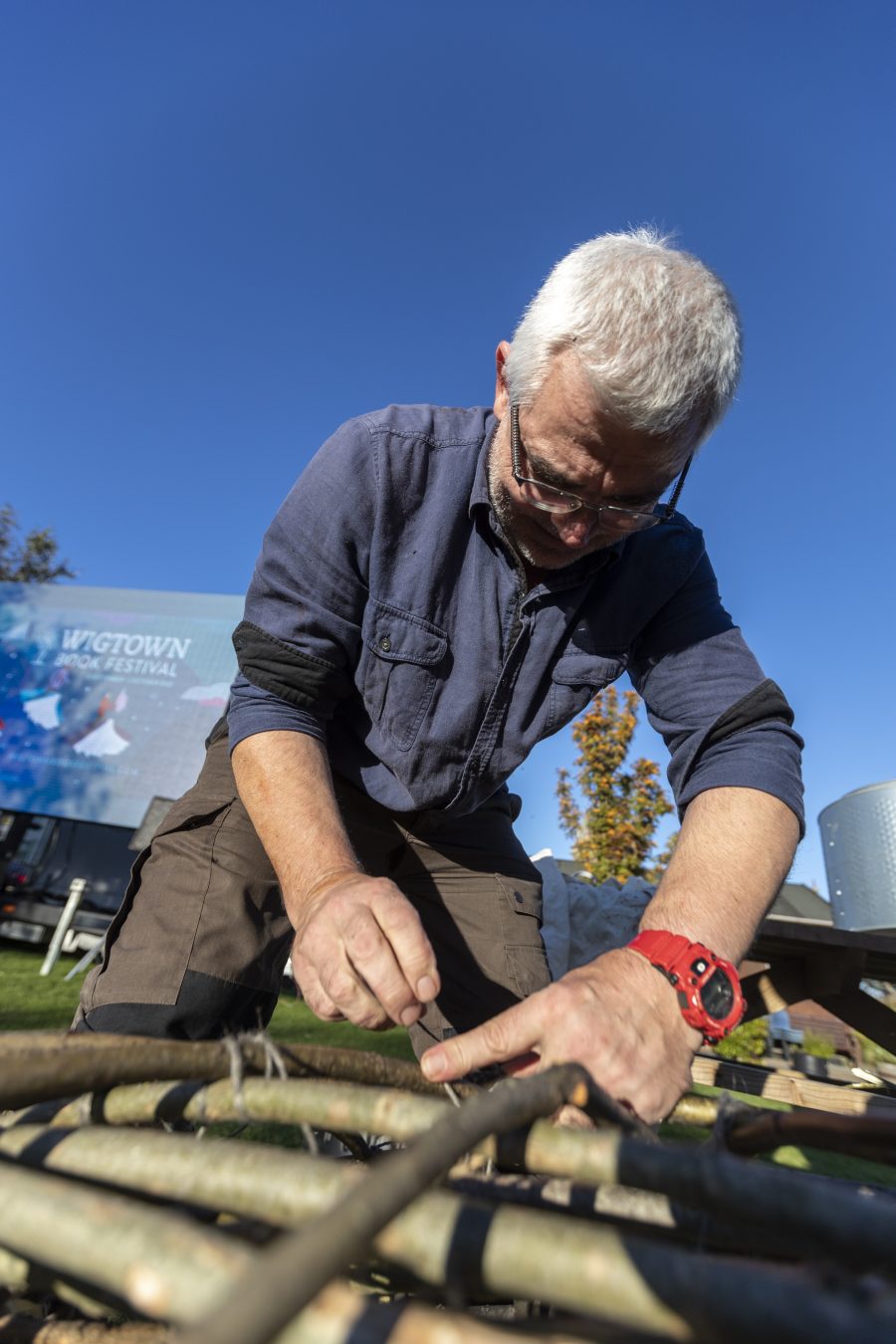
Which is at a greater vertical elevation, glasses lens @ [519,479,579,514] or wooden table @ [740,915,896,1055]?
glasses lens @ [519,479,579,514]

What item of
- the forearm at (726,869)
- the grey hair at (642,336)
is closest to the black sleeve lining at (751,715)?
the forearm at (726,869)

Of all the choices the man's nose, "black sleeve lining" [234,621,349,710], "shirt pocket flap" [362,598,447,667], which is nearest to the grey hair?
the man's nose

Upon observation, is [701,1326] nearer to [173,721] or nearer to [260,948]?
[260,948]

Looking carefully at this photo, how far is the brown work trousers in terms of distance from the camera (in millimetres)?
1697

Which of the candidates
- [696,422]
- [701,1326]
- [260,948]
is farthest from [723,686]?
[701,1326]

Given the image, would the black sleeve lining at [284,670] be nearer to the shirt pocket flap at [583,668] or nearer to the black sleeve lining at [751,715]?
the shirt pocket flap at [583,668]

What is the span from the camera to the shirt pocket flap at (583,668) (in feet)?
6.83

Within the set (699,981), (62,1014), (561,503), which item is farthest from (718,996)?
(62,1014)

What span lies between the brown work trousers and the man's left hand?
0.83 m

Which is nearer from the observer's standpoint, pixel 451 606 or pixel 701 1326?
pixel 701 1326

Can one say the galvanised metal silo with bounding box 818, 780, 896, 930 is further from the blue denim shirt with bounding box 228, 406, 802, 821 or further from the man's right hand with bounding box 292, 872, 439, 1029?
the man's right hand with bounding box 292, 872, 439, 1029

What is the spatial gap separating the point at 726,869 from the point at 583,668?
712 mm

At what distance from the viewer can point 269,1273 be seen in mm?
303

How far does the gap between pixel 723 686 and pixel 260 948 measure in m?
1.34
